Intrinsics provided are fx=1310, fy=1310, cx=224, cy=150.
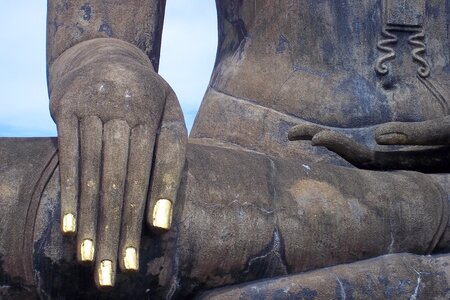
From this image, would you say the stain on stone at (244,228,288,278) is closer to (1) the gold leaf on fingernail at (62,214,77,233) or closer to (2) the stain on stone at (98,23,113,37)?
(1) the gold leaf on fingernail at (62,214,77,233)

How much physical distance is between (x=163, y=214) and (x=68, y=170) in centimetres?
24

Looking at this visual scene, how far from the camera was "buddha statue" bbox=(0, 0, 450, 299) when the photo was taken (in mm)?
3064

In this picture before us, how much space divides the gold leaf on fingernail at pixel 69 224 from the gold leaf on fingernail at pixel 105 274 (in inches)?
4.1

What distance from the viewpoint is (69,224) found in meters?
2.95

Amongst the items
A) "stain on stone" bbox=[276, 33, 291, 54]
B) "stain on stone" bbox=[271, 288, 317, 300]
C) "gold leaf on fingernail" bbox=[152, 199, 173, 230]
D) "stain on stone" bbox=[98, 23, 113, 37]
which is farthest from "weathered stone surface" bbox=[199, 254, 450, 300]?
"stain on stone" bbox=[98, 23, 113, 37]

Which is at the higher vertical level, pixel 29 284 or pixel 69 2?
pixel 69 2

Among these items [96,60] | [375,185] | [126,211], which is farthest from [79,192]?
[375,185]

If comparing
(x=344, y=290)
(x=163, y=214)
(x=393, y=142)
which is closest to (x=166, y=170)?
(x=163, y=214)

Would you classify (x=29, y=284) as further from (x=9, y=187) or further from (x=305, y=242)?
(x=305, y=242)

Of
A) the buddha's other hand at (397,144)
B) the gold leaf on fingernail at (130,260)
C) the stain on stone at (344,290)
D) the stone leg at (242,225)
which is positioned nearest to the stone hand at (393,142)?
the buddha's other hand at (397,144)

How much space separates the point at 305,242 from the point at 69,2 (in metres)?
1.25

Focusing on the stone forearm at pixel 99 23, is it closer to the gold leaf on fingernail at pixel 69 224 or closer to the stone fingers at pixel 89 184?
the stone fingers at pixel 89 184

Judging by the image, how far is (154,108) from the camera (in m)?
3.19

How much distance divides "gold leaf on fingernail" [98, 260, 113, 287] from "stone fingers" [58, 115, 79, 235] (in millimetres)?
105
